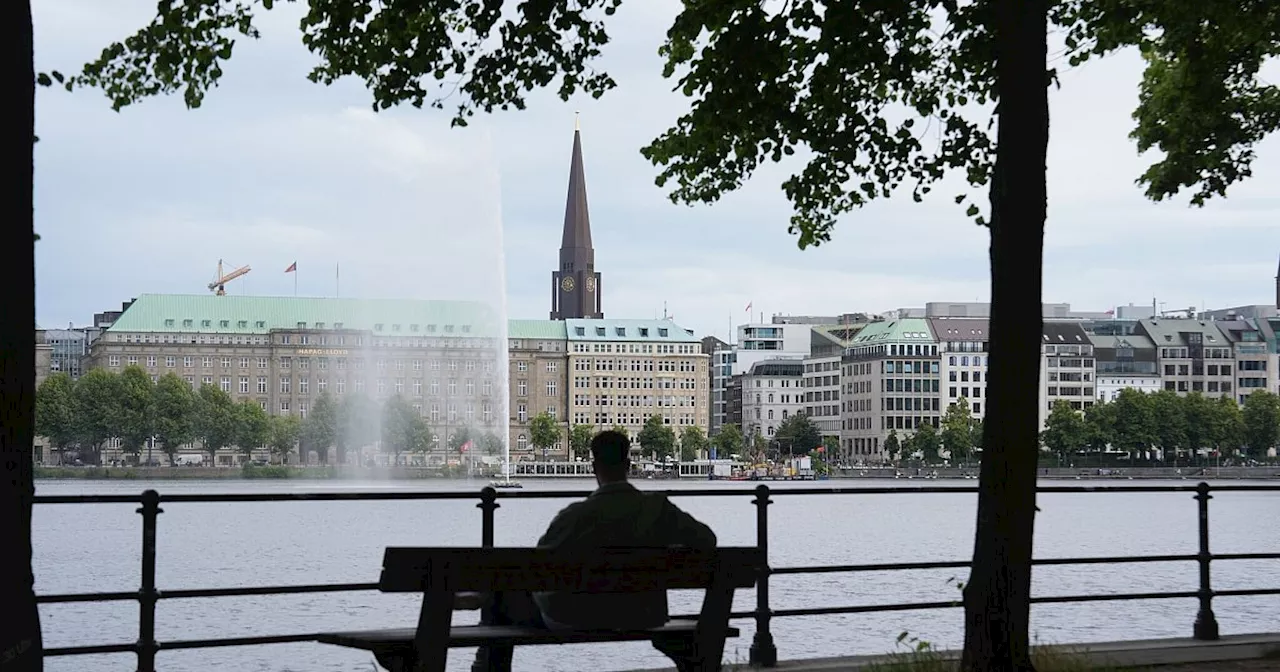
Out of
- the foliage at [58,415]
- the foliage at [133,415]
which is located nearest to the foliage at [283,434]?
the foliage at [133,415]

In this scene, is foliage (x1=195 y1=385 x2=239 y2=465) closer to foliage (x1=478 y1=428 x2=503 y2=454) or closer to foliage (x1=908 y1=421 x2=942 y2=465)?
foliage (x1=478 y1=428 x2=503 y2=454)

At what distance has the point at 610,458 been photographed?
285 inches

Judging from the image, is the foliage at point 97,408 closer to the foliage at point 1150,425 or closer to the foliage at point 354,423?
the foliage at point 354,423

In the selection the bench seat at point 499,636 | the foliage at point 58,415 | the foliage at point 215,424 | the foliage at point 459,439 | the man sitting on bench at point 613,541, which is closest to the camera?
the bench seat at point 499,636

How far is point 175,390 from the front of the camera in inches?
6836

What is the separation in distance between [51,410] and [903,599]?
452 ft

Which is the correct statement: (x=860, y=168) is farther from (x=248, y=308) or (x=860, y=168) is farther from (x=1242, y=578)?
(x=248, y=308)

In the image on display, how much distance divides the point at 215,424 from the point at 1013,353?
6690 inches

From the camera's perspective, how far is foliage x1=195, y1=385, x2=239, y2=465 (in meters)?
172

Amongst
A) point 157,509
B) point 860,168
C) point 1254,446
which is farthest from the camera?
point 1254,446

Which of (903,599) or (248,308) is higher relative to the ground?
(248,308)

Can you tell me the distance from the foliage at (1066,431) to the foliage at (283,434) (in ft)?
Result: 256

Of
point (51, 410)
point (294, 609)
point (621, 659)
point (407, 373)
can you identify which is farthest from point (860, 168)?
point (407, 373)

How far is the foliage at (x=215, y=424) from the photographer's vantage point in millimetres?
172375
